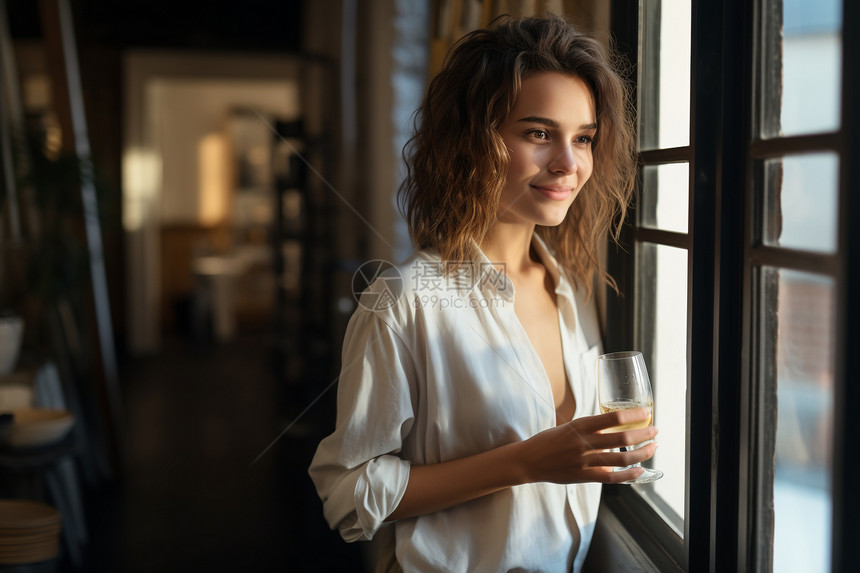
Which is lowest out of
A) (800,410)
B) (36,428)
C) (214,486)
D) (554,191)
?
(214,486)

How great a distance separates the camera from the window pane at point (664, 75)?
88cm

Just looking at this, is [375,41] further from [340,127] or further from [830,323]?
[830,323]

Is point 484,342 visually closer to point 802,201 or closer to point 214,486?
point 802,201

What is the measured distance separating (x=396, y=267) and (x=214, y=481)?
220 cm

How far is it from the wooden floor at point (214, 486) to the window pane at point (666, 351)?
0.52 meters

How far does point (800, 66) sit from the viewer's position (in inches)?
28.2

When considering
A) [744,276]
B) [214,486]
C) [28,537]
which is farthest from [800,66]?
[214,486]

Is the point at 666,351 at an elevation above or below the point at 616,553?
above

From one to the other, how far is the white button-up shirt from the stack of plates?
98 cm

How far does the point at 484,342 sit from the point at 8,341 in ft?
5.93

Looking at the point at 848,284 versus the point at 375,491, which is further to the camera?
the point at 375,491

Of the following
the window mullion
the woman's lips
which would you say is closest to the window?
the window mullion

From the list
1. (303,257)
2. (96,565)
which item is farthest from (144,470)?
(303,257)

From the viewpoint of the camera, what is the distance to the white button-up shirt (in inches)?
34.8
